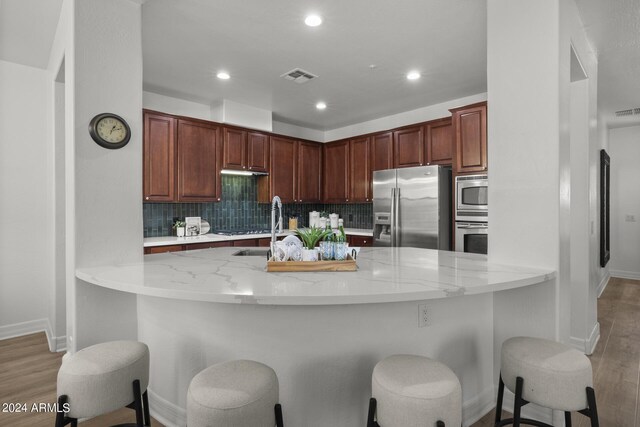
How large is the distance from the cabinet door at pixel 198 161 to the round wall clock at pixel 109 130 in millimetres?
2110

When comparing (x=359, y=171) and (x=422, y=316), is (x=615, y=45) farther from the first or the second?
(x=359, y=171)

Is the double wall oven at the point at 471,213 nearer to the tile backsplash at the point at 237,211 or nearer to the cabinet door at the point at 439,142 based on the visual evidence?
the cabinet door at the point at 439,142

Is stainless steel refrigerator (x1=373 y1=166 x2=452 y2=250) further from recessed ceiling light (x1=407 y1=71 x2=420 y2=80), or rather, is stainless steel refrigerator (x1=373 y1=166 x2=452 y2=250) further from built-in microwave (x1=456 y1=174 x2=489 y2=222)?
recessed ceiling light (x1=407 y1=71 x2=420 y2=80)

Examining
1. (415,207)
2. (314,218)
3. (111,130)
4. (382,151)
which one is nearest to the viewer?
(111,130)

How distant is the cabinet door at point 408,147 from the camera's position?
4.70 meters

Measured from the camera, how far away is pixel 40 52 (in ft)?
10.3

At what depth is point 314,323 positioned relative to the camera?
1.68 meters

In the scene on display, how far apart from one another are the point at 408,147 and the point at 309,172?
5.42ft

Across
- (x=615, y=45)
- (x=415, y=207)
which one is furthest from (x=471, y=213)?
(x=615, y=45)

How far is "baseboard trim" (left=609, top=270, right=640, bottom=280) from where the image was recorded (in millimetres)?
5801

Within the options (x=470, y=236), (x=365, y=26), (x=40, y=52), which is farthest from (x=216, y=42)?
(x=470, y=236)

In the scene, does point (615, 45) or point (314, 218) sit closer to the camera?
point (615, 45)

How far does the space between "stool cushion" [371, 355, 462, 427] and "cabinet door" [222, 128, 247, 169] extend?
150 inches

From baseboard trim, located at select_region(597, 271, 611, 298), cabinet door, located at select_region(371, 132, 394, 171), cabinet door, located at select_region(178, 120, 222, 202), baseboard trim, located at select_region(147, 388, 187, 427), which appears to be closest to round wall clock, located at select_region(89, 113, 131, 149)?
baseboard trim, located at select_region(147, 388, 187, 427)
